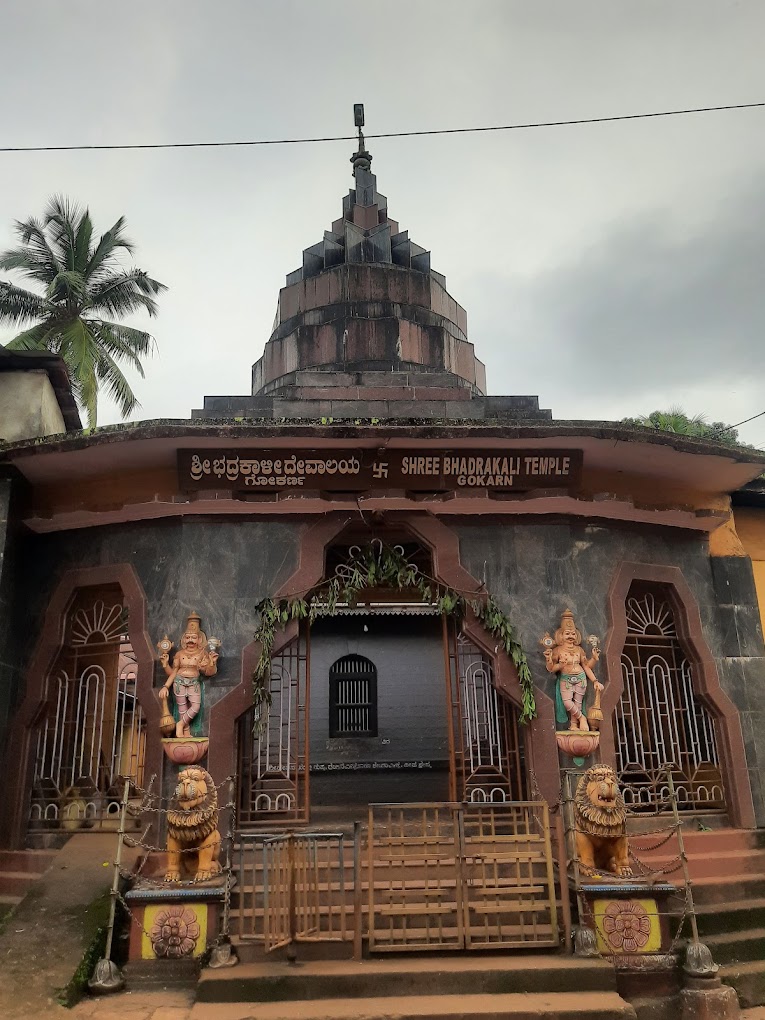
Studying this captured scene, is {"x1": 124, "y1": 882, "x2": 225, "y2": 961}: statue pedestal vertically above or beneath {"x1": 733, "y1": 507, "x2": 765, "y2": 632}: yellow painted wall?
beneath

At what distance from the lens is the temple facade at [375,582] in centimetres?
852

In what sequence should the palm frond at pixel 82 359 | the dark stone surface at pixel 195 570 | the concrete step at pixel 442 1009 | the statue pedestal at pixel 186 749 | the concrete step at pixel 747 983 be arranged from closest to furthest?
the concrete step at pixel 442 1009, the concrete step at pixel 747 983, the statue pedestal at pixel 186 749, the dark stone surface at pixel 195 570, the palm frond at pixel 82 359

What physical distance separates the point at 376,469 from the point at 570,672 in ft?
9.52

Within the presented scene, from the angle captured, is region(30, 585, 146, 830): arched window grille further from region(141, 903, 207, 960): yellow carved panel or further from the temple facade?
region(141, 903, 207, 960): yellow carved panel

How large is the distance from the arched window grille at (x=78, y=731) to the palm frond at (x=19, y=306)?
56.9ft

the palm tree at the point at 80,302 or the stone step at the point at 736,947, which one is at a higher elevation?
the palm tree at the point at 80,302

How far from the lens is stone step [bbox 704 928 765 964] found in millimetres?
7246

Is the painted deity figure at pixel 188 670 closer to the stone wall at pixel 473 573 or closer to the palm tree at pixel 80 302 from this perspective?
the stone wall at pixel 473 573

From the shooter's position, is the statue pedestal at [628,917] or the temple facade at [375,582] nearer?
the statue pedestal at [628,917]

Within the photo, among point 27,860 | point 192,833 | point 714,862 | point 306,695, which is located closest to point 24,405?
point 306,695

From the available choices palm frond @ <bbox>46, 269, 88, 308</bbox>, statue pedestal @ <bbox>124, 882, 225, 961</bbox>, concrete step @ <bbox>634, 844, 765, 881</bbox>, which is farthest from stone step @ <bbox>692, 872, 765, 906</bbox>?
palm frond @ <bbox>46, 269, 88, 308</bbox>

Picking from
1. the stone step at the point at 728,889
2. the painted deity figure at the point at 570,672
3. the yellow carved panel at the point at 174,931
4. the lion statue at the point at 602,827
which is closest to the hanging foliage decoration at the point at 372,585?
the painted deity figure at the point at 570,672

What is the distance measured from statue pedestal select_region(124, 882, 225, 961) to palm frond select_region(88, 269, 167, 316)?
71.8 ft

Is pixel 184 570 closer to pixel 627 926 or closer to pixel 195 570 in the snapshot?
pixel 195 570
